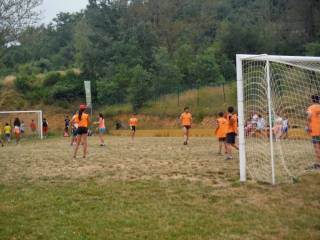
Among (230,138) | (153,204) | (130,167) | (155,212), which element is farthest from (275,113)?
(155,212)

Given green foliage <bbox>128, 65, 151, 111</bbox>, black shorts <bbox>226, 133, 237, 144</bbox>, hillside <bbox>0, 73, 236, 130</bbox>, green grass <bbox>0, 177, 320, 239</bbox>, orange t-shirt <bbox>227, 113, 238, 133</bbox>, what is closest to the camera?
green grass <bbox>0, 177, 320, 239</bbox>

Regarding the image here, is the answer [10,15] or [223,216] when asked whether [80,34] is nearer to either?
[10,15]

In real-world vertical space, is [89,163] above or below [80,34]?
below

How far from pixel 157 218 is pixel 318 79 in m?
7.73

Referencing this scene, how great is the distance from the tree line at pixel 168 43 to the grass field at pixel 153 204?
28.8 metres

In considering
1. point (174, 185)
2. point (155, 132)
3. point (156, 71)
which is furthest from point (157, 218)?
point (156, 71)

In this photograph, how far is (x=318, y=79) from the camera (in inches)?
537

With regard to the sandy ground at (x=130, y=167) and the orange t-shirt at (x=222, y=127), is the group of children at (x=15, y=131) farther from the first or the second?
the orange t-shirt at (x=222, y=127)

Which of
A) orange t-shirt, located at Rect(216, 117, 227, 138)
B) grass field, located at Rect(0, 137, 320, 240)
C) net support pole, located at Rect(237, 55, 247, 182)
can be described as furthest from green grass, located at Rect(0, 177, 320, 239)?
orange t-shirt, located at Rect(216, 117, 227, 138)

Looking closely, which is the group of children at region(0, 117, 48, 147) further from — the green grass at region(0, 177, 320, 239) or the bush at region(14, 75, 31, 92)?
the green grass at region(0, 177, 320, 239)

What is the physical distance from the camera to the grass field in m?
7.30

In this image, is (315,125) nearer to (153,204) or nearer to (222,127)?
(222,127)

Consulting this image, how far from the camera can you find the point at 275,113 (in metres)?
13.2

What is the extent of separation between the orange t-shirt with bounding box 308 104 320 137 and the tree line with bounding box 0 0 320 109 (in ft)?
98.5
